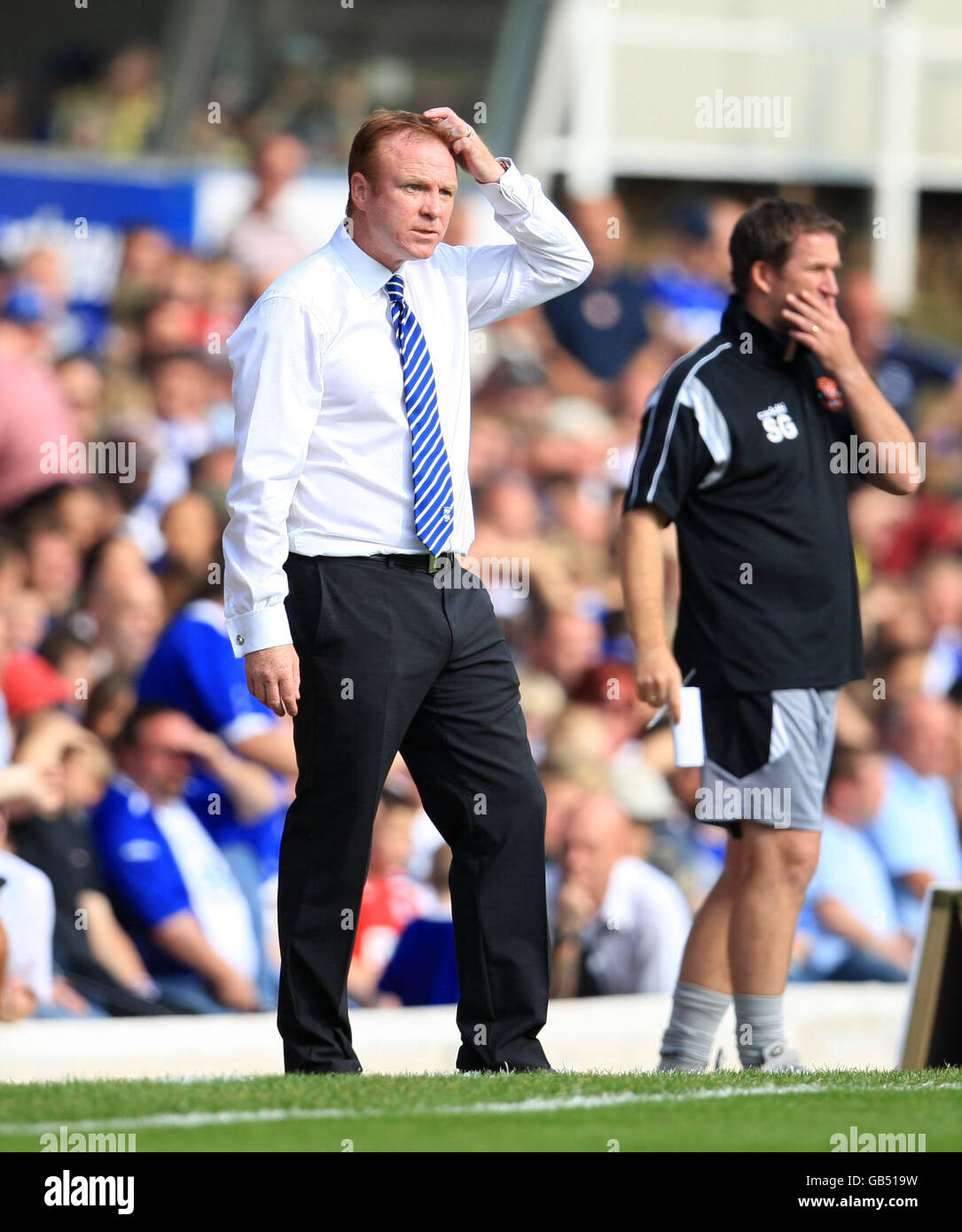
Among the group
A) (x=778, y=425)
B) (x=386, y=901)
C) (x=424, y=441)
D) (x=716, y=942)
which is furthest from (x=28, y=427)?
(x=716, y=942)

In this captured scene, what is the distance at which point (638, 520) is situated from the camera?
5145 millimetres

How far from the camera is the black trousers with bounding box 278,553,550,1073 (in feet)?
14.4

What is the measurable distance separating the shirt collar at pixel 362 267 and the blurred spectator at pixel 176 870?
2726 mm

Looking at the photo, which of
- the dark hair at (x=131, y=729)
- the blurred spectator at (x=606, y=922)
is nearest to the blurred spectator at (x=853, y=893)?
the blurred spectator at (x=606, y=922)

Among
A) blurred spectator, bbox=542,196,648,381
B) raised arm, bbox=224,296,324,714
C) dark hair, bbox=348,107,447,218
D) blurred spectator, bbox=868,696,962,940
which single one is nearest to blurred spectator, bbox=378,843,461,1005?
blurred spectator, bbox=868,696,962,940

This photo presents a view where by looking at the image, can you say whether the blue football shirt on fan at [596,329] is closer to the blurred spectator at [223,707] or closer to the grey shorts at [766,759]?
the blurred spectator at [223,707]

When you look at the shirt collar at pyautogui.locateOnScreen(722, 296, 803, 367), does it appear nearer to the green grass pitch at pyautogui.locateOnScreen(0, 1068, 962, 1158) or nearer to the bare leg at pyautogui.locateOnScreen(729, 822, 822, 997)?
the bare leg at pyautogui.locateOnScreen(729, 822, 822, 997)

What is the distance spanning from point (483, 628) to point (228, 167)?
22.6 feet

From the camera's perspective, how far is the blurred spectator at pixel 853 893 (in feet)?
27.3

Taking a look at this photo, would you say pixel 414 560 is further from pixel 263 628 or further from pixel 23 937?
pixel 23 937

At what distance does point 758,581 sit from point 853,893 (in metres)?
3.71

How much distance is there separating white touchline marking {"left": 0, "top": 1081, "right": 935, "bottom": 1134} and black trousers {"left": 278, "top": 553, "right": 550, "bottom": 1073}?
516mm

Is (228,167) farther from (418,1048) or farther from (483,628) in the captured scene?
(483,628)

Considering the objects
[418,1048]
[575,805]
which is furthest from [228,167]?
[418,1048]
